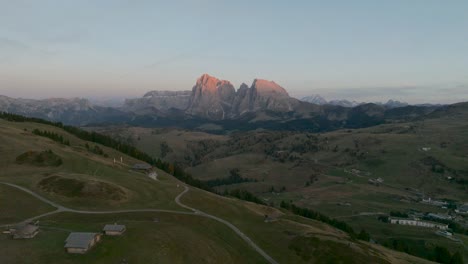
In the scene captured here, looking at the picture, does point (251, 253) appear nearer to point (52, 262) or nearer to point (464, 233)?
point (52, 262)

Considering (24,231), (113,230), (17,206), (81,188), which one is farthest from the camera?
(81,188)

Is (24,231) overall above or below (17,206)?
above

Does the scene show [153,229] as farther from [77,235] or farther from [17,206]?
[17,206]

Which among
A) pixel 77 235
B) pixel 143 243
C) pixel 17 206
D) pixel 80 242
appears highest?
pixel 77 235

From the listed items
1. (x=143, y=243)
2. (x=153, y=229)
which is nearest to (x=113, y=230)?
(x=143, y=243)

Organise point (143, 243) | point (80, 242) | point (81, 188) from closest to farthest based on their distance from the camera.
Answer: point (80, 242) < point (143, 243) < point (81, 188)

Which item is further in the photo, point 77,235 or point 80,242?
point 77,235

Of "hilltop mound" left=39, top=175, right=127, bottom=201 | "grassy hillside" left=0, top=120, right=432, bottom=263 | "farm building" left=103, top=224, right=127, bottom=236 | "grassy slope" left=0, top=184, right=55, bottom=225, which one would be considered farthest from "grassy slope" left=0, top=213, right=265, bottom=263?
"hilltop mound" left=39, top=175, right=127, bottom=201

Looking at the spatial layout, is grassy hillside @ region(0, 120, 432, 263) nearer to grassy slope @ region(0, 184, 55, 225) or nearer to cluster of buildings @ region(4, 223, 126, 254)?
grassy slope @ region(0, 184, 55, 225)
